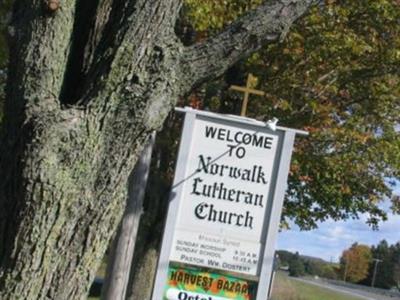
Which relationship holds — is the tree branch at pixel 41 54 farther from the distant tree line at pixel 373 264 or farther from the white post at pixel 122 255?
the distant tree line at pixel 373 264

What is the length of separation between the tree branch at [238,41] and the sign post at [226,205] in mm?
2454

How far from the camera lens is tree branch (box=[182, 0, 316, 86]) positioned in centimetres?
473

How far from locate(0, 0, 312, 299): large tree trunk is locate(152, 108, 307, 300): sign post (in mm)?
2618

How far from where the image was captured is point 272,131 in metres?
7.40

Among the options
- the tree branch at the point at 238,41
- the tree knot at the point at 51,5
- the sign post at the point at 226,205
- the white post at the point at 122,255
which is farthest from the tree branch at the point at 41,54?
the white post at the point at 122,255

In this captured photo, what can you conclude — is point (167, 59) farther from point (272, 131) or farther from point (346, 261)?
point (346, 261)

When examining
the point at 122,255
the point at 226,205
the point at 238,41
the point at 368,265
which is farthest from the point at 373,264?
the point at 238,41

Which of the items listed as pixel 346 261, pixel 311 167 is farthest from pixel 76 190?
pixel 346 261

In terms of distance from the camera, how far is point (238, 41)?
4.78 metres

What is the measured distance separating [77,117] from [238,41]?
1075 mm

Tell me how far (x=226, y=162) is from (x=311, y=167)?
31.7 ft

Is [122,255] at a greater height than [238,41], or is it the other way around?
[238,41]

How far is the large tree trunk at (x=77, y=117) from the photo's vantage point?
4.10 m

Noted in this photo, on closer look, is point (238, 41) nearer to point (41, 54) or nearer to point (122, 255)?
point (41, 54)
